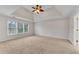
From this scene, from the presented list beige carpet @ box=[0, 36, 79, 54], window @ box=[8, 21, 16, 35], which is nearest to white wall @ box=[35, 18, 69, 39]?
beige carpet @ box=[0, 36, 79, 54]

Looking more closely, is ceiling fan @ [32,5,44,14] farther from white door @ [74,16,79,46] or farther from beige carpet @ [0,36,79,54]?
white door @ [74,16,79,46]

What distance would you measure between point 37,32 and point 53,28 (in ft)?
1.06

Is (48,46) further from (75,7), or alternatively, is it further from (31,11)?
(75,7)

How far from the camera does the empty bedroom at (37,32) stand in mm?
1807

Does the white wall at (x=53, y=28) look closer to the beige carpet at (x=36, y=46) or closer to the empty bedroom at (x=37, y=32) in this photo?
the empty bedroom at (x=37, y=32)

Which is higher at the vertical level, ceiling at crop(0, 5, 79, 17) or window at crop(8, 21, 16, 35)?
ceiling at crop(0, 5, 79, 17)

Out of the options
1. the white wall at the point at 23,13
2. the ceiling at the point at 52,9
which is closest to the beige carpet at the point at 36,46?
the white wall at the point at 23,13

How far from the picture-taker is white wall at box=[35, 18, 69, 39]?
1.87 m

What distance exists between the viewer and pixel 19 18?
6.14 feet

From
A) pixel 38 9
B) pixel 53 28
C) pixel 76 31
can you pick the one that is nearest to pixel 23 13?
pixel 38 9

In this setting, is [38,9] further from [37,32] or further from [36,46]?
[36,46]

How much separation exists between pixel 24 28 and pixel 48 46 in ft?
1.90

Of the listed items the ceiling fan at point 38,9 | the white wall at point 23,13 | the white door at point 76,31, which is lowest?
the white door at point 76,31
